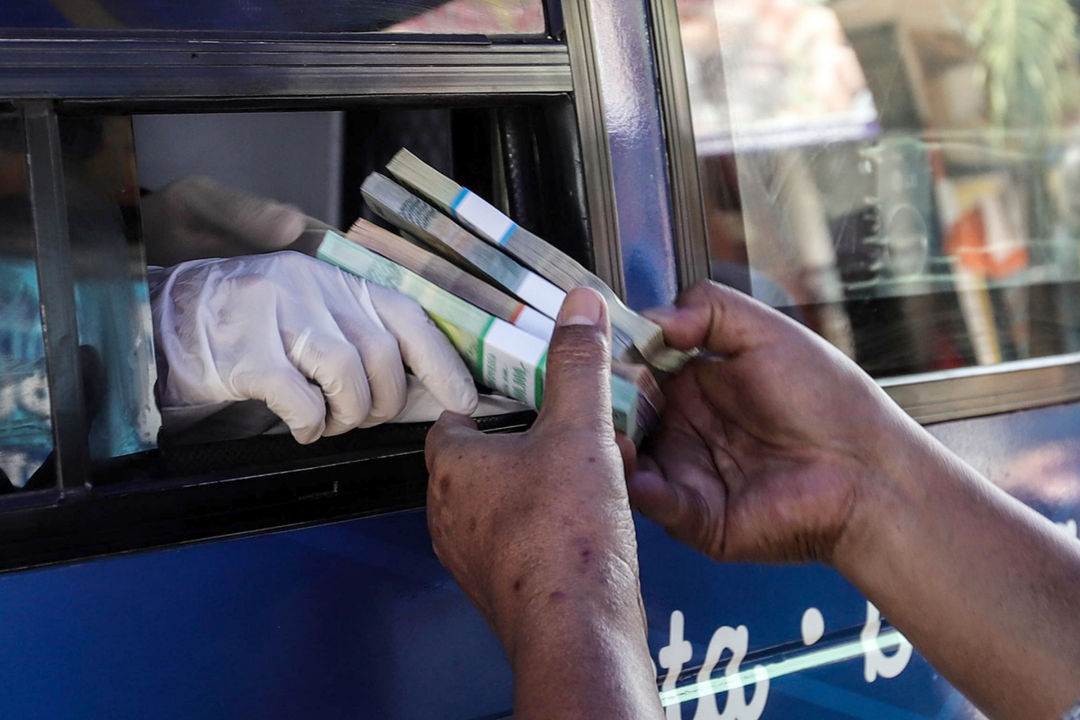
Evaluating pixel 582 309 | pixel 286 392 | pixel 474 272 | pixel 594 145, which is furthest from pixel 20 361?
pixel 594 145

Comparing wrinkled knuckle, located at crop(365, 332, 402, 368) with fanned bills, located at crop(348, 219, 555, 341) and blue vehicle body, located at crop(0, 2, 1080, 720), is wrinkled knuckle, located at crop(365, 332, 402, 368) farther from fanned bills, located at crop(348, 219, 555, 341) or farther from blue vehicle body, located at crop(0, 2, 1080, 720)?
blue vehicle body, located at crop(0, 2, 1080, 720)

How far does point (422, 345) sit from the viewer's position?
3.86 ft

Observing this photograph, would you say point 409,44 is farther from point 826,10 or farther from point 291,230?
point 826,10

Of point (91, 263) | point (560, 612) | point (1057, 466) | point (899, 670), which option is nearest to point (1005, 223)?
point (1057, 466)

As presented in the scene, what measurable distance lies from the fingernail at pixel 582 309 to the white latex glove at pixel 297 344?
226mm

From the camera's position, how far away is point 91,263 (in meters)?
1.11

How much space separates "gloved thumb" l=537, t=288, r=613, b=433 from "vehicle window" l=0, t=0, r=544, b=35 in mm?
451

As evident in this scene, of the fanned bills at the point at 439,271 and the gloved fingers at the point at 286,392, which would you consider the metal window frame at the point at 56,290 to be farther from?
the fanned bills at the point at 439,271

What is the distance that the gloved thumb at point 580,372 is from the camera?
3.17ft

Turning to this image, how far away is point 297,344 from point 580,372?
342 millimetres

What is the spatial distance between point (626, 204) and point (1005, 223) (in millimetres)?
1015

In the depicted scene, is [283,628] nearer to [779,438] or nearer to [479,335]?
[479,335]

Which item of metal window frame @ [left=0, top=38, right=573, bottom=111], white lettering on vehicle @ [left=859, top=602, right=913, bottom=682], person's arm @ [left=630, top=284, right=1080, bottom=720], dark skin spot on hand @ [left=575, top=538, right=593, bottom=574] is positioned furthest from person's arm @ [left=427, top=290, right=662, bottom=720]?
white lettering on vehicle @ [left=859, top=602, right=913, bottom=682]

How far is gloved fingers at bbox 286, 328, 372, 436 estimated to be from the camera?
1.11 metres
